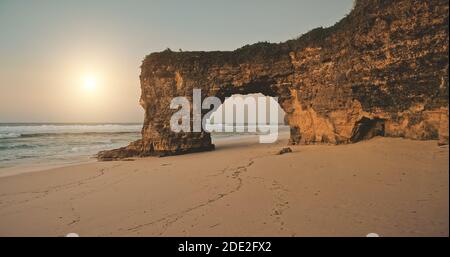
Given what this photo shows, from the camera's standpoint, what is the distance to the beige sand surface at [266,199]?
14.6 feet

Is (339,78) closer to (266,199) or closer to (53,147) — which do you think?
(266,199)

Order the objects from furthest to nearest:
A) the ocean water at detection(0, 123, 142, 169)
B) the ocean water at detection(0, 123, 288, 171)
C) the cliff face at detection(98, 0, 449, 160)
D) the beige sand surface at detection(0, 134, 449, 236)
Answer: the ocean water at detection(0, 123, 142, 169) < the ocean water at detection(0, 123, 288, 171) < the cliff face at detection(98, 0, 449, 160) < the beige sand surface at detection(0, 134, 449, 236)

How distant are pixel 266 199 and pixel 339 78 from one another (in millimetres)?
7729

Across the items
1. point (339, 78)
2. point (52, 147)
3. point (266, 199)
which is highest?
point (339, 78)

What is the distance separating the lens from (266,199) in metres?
5.84

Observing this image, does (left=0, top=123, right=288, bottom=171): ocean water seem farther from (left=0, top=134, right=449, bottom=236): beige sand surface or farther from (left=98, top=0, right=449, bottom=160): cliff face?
(left=0, top=134, right=449, bottom=236): beige sand surface

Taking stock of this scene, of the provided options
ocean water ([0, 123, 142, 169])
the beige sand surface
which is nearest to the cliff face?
the beige sand surface

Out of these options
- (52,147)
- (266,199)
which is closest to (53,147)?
(52,147)

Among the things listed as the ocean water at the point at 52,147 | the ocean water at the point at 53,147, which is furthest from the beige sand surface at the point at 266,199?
the ocean water at the point at 52,147

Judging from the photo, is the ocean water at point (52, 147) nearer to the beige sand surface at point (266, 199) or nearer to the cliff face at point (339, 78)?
the cliff face at point (339, 78)

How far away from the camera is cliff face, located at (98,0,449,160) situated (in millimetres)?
8477

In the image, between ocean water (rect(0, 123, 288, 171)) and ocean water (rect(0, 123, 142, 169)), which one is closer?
ocean water (rect(0, 123, 288, 171))

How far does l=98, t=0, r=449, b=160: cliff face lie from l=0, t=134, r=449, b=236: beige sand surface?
4.58 feet
